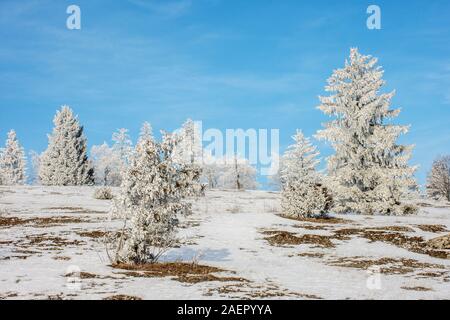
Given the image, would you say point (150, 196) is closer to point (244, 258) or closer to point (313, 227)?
point (244, 258)

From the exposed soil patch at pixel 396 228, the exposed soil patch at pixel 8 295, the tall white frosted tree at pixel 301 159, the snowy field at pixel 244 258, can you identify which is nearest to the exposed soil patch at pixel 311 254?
the snowy field at pixel 244 258

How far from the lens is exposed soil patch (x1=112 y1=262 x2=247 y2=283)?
12297 mm

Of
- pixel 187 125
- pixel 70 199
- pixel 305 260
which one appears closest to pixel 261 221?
pixel 305 260

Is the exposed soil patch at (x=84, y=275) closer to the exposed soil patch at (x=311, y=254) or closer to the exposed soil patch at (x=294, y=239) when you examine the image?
the exposed soil patch at (x=311, y=254)

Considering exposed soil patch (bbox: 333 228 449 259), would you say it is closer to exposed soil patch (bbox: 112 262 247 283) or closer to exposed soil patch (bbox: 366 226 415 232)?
exposed soil patch (bbox: 366 226 415 232)

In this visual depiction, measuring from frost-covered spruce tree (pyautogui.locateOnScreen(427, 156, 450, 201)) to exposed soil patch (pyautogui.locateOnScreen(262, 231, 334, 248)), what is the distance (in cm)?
6075

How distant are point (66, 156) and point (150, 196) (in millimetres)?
50235

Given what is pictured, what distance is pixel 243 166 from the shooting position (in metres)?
110

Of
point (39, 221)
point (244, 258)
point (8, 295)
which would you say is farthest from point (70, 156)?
point (8, 295)

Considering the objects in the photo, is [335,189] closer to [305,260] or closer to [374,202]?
[374,202]

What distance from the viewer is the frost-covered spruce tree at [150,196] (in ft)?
43.6

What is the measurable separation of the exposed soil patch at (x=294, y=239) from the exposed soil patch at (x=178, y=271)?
20.5 ft

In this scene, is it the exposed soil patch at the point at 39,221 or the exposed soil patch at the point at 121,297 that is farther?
the exposed soil patch at the point at 39,221

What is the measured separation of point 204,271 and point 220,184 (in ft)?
343
